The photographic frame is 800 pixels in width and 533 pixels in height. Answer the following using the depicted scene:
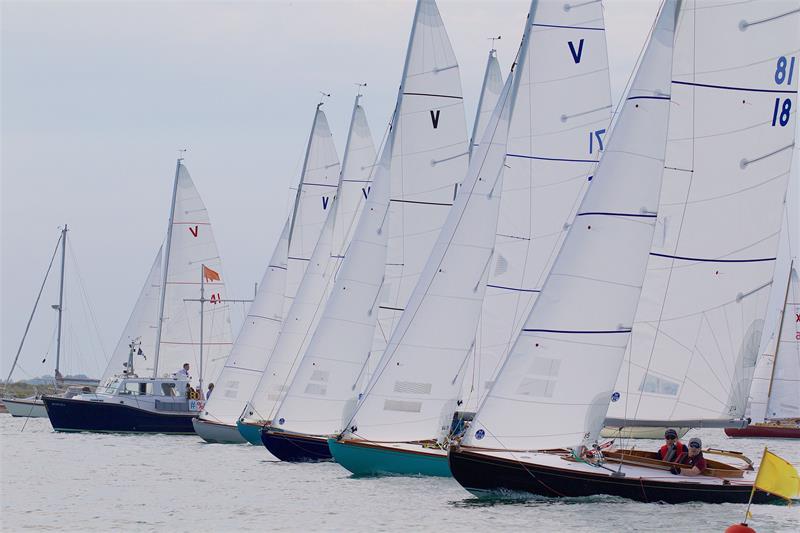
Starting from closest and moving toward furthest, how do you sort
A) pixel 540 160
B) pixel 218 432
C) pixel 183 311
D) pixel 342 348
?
pixel 540 160 → pixel 342 348 → pixel 218 432 → pixel 183 311

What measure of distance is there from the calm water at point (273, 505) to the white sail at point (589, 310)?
1.43m

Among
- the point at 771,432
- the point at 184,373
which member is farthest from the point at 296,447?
the point at 771,432

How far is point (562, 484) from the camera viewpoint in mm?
25188

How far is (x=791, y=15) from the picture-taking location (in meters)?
27.1

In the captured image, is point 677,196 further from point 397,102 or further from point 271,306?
point 271,306

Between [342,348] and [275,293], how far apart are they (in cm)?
1327

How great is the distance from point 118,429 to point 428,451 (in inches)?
957

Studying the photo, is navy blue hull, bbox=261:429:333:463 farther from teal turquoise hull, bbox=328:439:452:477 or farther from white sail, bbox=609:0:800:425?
white sail, bbox=609:0:800:425

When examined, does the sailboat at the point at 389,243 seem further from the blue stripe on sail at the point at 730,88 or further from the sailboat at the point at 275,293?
the blue stripe on sail at the point at 730,88

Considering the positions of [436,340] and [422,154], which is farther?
[422,154]

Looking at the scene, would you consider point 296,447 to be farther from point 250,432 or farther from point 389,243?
point 250,432

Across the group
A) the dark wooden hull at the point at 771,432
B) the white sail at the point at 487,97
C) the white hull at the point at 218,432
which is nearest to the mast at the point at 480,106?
the white sail at the point at 487,97

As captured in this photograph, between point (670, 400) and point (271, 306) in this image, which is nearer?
point (670, 400)

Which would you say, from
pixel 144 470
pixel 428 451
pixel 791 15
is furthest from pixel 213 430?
pixel 791 15
